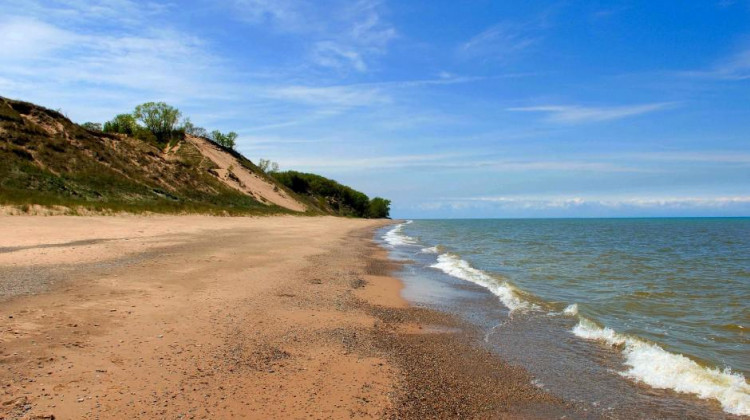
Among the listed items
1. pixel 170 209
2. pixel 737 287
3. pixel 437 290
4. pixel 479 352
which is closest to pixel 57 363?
pixel 479 352

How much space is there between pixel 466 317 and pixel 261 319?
4.60m

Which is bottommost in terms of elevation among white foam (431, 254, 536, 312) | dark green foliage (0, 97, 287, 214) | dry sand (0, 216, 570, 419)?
white foam (431, 254, 536, 312)

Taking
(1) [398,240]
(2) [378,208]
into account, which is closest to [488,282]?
(1) [398,240]

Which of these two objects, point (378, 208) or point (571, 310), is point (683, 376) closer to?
point (571, 310)

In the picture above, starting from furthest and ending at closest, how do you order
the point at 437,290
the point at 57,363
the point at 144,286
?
the point at 437,290 < the point at 144,286 < the point at 57,363

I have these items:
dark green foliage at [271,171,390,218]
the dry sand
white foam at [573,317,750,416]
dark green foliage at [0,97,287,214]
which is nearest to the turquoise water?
white foam at [573,317,750,416]

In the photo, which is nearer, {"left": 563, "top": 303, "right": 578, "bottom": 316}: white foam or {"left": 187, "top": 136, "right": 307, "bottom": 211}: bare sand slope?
{"left": 563, "top": 303, "right": 578, "bottom": 316}: white foam

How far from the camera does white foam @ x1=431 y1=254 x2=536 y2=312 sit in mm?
12036

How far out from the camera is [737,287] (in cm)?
1599

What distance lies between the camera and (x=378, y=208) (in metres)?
157

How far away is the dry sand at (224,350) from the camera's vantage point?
15.9 feet

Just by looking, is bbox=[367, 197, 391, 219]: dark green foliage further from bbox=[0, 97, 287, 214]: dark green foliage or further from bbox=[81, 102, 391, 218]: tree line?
bbox=[0, 97, 287, 214]: dark green foliage

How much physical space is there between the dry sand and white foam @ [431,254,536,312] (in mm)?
2966

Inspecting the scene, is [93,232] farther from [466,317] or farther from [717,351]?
[717,351]
